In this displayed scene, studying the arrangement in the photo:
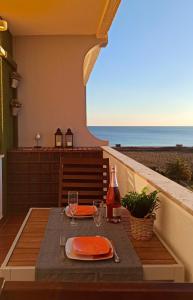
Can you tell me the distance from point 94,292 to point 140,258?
0.61m

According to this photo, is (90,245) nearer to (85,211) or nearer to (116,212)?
(116,212)

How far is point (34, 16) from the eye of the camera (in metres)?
4.25

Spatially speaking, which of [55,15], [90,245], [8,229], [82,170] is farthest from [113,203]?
[55,15]

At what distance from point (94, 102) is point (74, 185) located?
54.4ft

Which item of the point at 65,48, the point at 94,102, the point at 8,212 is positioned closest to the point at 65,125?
the point at 65,48

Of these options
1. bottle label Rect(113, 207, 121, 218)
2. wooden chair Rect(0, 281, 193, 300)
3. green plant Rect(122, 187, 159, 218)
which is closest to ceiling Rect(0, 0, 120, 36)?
bottle label Rect(113, 207, 121, 218)

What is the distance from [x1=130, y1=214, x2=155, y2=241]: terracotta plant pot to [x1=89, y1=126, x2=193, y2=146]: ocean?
30875 mm

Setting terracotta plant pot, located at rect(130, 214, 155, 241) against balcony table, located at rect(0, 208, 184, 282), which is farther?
terracotta plant pot, located at rect(130, 214, 155, 241)

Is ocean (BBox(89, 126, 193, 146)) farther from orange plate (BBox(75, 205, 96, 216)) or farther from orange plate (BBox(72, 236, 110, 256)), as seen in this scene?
orange plate (BBox(72, 236, 110, 256))

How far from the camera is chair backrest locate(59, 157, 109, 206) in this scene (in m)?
2.86

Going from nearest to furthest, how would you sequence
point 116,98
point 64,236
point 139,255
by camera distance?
point 139,255 < point 64,236 < point 116,98

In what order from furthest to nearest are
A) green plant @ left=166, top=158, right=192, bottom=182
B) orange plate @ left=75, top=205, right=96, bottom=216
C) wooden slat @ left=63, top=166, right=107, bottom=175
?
1. green plant @ left=166, top=158, right=192, bottom=182
2. wooden slat @ left=63, top=166, right=107, bottom=175
3. orange plate @ left=75, top=205, right=96, bottom=216

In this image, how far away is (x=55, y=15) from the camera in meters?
4.25

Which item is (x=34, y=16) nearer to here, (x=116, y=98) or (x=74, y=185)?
(x=74, y=185)
